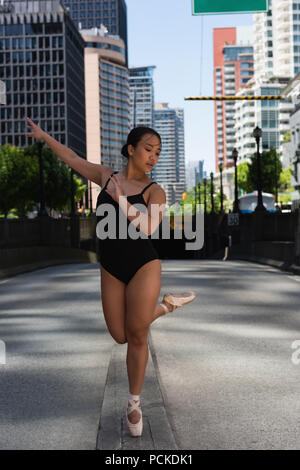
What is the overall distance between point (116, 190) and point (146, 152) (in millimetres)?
350

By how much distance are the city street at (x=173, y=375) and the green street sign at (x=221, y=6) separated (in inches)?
209

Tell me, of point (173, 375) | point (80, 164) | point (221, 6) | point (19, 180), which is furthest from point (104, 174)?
point (19, 180)

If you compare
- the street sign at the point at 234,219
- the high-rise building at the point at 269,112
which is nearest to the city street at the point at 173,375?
the street sign at the point at 234,219

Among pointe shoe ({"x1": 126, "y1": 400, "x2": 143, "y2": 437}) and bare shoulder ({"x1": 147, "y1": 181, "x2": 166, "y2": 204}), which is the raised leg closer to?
pointe shoe ({"x1": 126, "y1": 400, "x2": 143, "y2": 437})

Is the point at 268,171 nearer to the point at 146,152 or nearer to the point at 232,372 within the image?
the point at 232,372

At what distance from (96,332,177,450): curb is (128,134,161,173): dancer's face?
1.57m

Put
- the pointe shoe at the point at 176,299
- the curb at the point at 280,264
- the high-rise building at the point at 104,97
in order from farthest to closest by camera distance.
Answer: the high-rise building at the point at 104,97 → the curb at the point at 280,264 → the pointe shoe at the point at 176,299

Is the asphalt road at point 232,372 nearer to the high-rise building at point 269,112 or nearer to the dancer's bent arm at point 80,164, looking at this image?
the dancer's bent arm at point 80,164

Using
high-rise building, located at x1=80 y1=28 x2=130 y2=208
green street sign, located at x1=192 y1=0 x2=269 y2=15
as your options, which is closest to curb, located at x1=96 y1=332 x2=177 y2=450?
green street sign, located at x1=192 y1=0 x2=269 y2=15

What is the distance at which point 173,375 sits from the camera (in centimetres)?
634

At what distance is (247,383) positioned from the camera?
5945mm

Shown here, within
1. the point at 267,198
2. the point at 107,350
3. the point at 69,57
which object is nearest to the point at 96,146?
the point at 69,57

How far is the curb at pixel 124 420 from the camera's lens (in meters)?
3.96
